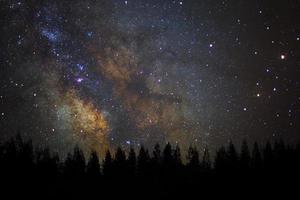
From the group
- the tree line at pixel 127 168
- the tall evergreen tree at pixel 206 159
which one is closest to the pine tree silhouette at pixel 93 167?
the tree line at pixel 127 168

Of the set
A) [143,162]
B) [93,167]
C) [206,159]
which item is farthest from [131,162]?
[206,159]

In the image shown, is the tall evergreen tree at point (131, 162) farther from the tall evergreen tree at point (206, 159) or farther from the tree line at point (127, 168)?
the tall evergreen tree at point (206, 159)

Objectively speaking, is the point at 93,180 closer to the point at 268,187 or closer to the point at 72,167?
the point at 72,167

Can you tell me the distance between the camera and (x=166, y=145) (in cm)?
9156

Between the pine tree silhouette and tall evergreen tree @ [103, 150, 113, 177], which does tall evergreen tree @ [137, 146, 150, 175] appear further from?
the pine tree silhouette

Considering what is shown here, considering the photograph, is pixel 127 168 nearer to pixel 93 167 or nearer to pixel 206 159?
pixel 93 167

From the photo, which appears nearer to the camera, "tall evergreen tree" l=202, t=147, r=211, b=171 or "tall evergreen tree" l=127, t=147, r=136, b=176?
"tall evergreen tree" l=127, t=147, r=136, b=176

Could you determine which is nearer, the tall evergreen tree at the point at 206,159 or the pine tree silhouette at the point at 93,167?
the pine tree silhouette at the point at 93,167

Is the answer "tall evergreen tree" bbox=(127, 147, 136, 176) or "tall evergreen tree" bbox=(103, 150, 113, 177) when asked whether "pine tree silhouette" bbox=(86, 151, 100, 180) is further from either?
"tall evergreen tree" bbox=(127, 147, 136, 176)

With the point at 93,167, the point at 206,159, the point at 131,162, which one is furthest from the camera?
the point at 206,159

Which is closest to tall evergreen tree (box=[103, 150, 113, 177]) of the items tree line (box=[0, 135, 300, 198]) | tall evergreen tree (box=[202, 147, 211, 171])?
tree line (box=[0, 135, 300, 198])

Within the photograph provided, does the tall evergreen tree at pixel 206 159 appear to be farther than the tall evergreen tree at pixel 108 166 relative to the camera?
Yes

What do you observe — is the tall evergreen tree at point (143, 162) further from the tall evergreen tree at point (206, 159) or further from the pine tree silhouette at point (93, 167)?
the tall evergreen tree at point (206, 159)

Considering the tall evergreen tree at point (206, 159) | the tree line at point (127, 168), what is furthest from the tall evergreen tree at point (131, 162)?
the tall evergreen tree at point (206, 159)
